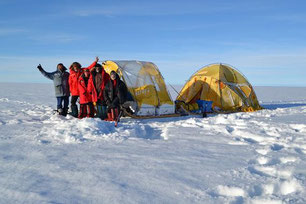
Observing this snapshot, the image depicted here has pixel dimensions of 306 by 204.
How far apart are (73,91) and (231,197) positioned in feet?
22.2

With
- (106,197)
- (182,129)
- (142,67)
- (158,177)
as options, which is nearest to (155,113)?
(142,67)

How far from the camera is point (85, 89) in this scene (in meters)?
8.46

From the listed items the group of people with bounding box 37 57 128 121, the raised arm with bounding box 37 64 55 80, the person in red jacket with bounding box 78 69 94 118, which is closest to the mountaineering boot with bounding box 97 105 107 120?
the group of people with bounding box 37 57 128 121

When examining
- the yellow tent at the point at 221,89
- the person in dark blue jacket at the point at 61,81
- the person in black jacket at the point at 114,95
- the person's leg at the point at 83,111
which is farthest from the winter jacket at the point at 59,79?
the yellow tent at the point at 221,89

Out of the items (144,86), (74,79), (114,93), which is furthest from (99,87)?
(144,86)

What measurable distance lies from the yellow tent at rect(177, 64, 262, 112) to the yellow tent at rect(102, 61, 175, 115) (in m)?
1.74

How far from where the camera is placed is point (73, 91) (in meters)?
8.85

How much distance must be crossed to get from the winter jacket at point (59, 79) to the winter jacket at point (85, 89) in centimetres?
109

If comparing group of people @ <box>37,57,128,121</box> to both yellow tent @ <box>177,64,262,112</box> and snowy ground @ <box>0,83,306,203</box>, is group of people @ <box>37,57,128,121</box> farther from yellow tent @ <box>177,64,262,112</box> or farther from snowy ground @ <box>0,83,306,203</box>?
yellow tent @ <box>177,64,262,112</box>

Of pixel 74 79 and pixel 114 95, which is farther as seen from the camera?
pixel 74 79

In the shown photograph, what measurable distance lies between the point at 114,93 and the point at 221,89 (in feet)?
18.7

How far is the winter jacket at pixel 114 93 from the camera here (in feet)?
27.1

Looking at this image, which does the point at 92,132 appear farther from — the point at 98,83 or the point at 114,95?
the point at 98,83

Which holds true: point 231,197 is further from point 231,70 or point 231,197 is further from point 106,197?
point 231,70
